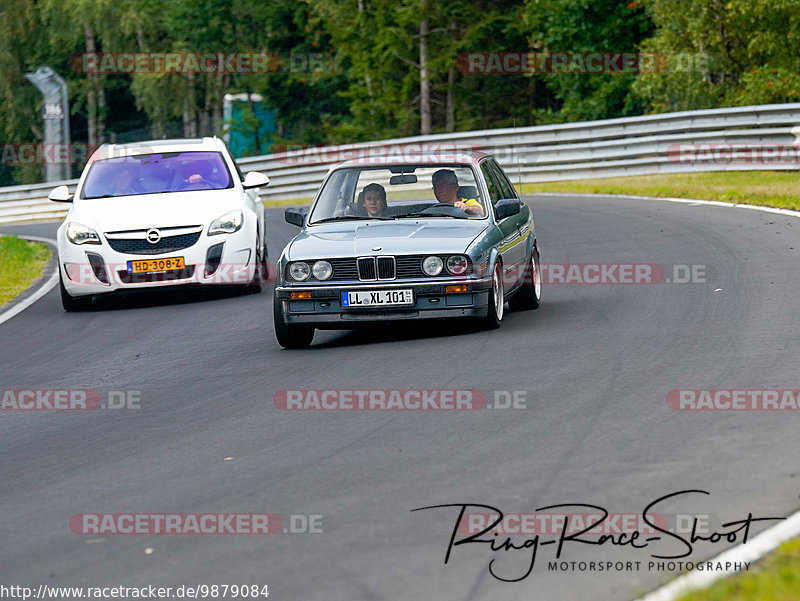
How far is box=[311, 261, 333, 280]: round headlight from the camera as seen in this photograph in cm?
996

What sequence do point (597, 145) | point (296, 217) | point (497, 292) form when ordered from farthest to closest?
point (597, 145) < point (296, 217) < point (497, 292)

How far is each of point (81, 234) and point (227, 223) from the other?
1.46 metres

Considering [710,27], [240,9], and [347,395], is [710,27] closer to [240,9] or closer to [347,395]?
[347,395]

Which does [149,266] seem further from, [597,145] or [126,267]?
[597,145]

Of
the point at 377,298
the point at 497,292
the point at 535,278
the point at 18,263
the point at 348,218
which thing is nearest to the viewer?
the point at 377,298

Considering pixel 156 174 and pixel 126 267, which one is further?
pixel 156 174

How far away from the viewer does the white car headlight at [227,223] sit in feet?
45.1

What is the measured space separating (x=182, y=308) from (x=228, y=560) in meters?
8.65

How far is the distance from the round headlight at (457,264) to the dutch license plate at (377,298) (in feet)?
1.12

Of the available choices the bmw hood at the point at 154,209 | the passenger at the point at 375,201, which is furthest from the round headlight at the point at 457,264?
the bmw hood at the point at 154,209

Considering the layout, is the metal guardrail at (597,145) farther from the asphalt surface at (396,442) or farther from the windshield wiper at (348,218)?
the windshield wiper at (348,218)

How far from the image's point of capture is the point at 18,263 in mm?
18484

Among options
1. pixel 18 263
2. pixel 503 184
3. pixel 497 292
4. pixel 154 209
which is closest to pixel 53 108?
pixel 18 263

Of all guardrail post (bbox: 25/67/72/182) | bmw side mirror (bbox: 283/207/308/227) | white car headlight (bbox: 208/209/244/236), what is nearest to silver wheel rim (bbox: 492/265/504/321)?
bmw side mirror (bbox: 283/207/308/227)
